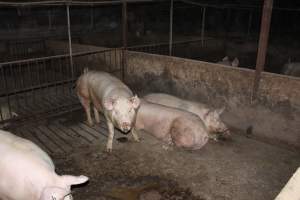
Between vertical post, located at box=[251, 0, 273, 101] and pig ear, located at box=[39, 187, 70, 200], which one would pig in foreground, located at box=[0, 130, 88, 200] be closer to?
pig ear, located at box=[39, 187, 70, 200]

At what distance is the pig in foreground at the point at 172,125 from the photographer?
520cm

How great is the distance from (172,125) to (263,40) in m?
2.11

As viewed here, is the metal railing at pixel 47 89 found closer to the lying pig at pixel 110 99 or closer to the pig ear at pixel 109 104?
the lying pig at pixel 110 99

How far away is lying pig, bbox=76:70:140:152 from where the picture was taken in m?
4.78

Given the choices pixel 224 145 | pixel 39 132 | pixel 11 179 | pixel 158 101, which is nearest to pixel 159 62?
pixel 158 101

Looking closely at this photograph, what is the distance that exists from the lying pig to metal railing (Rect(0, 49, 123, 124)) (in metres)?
0.68

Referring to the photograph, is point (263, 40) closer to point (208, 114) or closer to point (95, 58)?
point (208, 114)

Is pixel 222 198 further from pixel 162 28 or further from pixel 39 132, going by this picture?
pixel 162 28

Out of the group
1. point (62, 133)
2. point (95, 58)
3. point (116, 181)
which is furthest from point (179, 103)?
point (95, 58)

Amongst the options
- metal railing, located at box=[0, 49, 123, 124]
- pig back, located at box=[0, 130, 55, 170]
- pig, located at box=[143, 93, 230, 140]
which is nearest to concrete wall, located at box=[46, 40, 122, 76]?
metal railing, located at box=[0, 49, 123, 124]

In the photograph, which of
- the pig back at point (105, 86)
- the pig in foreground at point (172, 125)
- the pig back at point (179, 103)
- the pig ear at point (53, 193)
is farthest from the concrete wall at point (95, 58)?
the pig ear at point (53, 193)

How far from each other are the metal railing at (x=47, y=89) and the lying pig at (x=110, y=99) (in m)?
0.68

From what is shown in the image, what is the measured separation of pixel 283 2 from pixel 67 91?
11.8 metres

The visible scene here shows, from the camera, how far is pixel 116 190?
14.1ft
